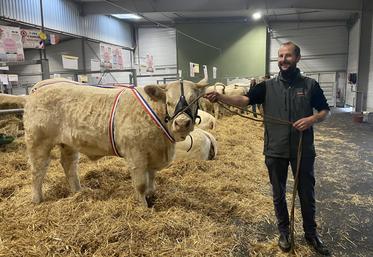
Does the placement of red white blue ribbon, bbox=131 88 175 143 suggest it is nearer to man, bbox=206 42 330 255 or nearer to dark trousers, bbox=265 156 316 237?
man, bbox=206 42 330 255

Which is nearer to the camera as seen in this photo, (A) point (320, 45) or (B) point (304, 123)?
(B) point (304, 123)

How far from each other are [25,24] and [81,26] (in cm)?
359

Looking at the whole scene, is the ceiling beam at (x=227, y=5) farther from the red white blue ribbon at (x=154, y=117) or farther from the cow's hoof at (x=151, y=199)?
the cow's hoof at (x=151, y=199)

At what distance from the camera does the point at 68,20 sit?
12289 millimetres

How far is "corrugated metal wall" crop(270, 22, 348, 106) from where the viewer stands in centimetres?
1884

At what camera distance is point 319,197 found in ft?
13.3

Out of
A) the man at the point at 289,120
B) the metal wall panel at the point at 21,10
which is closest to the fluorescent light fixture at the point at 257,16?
the metal wall panel at the point at 21,10

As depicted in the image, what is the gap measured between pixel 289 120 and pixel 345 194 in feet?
6.75

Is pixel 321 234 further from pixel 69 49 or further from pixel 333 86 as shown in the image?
pixel 333 86

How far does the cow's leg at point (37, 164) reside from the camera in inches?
134

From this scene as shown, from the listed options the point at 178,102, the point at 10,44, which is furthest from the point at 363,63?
the point at 178,102

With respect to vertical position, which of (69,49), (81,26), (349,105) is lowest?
(349,105)

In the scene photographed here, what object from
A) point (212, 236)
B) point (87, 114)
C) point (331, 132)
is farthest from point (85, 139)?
point (331, 132)

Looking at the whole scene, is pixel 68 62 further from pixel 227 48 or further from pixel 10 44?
pixel 227 48
